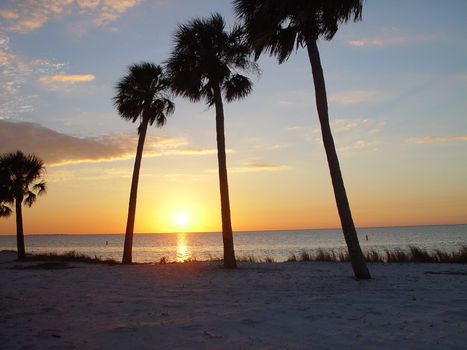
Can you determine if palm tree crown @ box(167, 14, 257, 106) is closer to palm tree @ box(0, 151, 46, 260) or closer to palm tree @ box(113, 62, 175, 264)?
palm tree @ box(113, 62, 175, 264)

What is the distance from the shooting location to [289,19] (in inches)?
559

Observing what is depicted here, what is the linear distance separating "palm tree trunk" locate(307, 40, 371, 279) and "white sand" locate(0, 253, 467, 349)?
2.47 feet

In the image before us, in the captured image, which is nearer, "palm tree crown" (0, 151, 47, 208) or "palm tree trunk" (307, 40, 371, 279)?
"palm tree trunk" (307, 40, 371, 279)

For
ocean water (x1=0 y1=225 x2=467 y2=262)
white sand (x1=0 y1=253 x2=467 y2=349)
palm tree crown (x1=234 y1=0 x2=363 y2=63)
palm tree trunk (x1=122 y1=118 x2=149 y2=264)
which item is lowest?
ocean water (x1=0 y1=225 x2=467 y2=262)

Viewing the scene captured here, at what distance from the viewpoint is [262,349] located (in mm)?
5535

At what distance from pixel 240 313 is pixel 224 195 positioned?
10152mm

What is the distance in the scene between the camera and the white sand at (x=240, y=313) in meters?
5.91

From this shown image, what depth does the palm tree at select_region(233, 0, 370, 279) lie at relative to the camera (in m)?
12.9

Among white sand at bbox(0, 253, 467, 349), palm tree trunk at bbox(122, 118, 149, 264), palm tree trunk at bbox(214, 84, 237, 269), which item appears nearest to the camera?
white sand at bbox(0, 253, 467, 349)

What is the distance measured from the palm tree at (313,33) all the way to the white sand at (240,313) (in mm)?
2098

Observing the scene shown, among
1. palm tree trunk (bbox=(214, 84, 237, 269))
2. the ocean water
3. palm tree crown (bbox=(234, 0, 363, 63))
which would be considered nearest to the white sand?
palm tree trunk (bbox=(214, 84, 237, 269))

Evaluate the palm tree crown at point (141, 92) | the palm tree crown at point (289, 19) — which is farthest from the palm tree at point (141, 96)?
the palm tree crown at point (289, 19)

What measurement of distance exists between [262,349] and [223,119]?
45.4 feet

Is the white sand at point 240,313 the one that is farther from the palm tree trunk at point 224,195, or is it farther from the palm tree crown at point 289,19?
the palm tree crown at point 289,19
